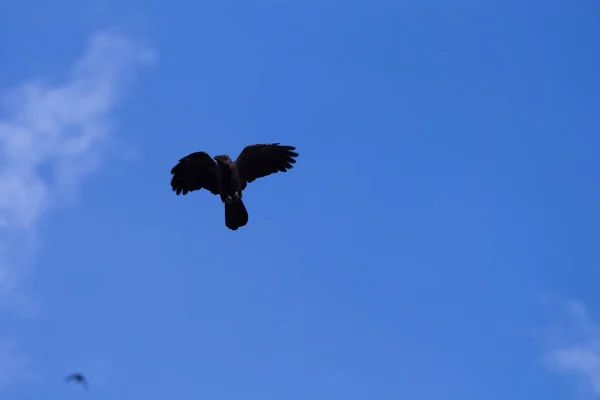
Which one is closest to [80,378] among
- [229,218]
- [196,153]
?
[229,218]

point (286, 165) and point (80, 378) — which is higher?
point (286, 165)

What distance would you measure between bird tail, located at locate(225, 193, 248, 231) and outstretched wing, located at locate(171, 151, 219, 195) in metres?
1.35

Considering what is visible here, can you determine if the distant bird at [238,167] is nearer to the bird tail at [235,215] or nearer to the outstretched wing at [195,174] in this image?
the outstretched wing at [195,174]

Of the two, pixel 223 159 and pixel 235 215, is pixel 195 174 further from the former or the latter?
pixel 235 215

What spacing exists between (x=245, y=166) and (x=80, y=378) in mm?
7756

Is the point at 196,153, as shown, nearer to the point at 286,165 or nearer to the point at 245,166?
the point at 245,166

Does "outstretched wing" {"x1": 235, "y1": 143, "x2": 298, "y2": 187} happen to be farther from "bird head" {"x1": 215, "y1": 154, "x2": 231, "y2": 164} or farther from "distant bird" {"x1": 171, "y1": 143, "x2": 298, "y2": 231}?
"bird head" {"x1": 215, "y1": 154, "x2": 231, "y2": 164}

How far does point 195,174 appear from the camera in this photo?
14.9 metres

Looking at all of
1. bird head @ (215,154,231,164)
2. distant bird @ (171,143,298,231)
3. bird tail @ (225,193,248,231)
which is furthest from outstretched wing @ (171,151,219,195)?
bird tail @ (225,193,248,231)

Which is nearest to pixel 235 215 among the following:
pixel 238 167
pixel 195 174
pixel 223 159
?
pixel 223 159

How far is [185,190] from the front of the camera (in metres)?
15.0

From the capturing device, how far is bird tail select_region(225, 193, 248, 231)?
1357 centimetres

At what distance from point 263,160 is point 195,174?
170cm

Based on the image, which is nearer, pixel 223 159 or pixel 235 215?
pixel 235 215
